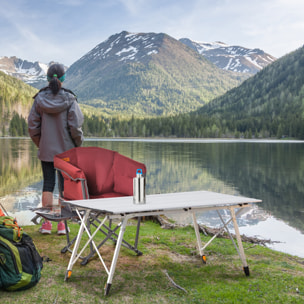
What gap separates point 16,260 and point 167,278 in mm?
1948

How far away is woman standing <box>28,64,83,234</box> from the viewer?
6.49 metres

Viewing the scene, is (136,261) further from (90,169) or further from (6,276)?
(6,276)

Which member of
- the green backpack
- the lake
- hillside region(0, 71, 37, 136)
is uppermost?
hillside region(0, 71, 37, 136)

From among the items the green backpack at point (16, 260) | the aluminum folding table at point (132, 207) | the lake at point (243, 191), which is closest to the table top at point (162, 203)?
the aluminum folding table at point (132, 207)

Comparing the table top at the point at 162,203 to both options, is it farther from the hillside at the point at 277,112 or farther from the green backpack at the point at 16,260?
the hillside at the point at 277,112

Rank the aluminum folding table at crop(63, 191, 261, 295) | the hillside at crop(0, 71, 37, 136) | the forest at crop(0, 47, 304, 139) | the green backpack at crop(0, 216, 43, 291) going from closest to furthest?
the green backpack at crop(0, 216, 43, 291) < the aluminum folding table at crop(63, 191, 261, 295) < the hillside at crop(0, 71, 37, 136) < the forest at crop(0, 47, 304, 139)

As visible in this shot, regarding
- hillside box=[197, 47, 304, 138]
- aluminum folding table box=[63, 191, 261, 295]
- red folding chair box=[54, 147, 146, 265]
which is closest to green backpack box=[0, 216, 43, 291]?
aluminum folding table box=[63, 191, 261, 295]

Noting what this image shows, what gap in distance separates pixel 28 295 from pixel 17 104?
546ft

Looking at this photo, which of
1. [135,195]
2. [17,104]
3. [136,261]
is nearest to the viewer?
[135,195]

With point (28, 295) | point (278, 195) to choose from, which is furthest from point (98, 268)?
point (278, 195)

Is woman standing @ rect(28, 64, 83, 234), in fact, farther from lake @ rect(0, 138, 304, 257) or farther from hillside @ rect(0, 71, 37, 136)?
hillside @ rect(0, 71, 37, 136)

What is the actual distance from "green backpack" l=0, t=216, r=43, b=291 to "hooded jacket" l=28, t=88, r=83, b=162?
91.6 inches

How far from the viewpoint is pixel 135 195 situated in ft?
15.3

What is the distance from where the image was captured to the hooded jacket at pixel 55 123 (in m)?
6.51
